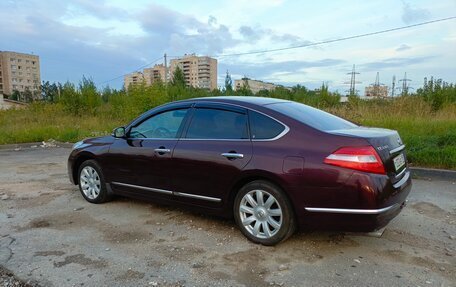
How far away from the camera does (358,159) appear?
330cm

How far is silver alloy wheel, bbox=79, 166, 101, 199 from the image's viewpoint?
17.9 ft

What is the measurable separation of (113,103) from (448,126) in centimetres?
1832

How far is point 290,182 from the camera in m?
3.54

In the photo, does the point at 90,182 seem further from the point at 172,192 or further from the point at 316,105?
the point at 316,105

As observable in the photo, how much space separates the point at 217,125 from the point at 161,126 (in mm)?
970

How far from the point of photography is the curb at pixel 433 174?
6628 mm

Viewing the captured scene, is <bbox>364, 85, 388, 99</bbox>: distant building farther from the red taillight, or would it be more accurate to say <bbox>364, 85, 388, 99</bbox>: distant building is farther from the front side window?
the red taillight

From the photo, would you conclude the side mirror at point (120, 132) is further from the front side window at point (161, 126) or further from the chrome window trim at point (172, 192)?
the chrome window trim at point (172, 192)

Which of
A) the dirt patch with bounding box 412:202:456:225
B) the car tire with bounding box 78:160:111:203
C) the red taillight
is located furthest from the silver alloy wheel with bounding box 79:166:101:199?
the dirt patch with bounding box 412:202:456:225

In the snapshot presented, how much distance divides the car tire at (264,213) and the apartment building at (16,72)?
10954 cm

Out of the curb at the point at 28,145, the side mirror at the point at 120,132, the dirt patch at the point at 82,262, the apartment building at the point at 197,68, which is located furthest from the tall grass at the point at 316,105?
the apartment building at the point at 197,68

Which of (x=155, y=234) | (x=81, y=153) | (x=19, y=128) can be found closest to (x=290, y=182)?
(x=155, y=234)

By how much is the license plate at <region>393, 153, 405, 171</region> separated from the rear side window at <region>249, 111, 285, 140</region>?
1.19 meters

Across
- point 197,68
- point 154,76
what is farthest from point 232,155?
point 197,68
